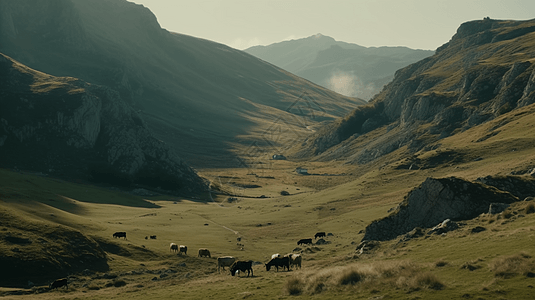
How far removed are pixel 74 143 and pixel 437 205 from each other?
160050 mm

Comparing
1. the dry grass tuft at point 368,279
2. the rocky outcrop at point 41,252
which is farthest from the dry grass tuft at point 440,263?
the rocky outcrop at point 41,252

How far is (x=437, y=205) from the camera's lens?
188 feet

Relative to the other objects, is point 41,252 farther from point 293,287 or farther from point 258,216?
point 258,216

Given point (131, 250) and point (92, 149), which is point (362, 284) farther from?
point (92, 149)

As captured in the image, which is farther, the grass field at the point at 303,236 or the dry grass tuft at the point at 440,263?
the dry grass tuft at the point at 440,263

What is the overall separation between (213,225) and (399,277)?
75658mm

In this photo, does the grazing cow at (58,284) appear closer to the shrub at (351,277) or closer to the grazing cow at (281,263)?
the grazing cow at (281,263)

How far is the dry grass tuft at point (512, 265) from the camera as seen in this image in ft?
87.5

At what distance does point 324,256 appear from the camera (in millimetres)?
57031

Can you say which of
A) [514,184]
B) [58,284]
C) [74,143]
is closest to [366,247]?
[514,184]

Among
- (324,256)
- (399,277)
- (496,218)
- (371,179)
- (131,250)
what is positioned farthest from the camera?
(371,179)

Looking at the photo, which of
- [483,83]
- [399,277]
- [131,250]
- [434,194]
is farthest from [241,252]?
[483,83]

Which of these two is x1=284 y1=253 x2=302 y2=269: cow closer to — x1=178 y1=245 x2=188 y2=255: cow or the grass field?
the grass field

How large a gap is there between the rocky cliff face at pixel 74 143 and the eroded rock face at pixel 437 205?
12790cm
